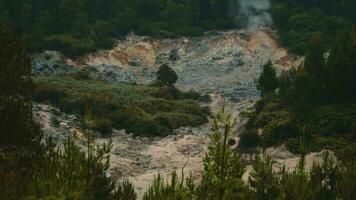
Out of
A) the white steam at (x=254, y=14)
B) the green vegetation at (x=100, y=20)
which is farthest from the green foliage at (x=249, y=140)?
the white steam at (x=254, y=14)

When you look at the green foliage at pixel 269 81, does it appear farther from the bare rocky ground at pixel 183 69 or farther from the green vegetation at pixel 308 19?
the green vegetation at pixel 308 19

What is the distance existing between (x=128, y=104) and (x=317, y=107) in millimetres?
15719

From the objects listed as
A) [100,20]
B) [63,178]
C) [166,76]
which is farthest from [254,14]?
[63,178]

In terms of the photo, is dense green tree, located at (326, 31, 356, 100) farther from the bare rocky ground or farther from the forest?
the bare rocky ground

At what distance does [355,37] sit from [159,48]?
3054 centimetres

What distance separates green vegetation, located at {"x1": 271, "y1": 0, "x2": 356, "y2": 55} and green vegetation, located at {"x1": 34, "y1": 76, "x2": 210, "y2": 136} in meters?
19.3

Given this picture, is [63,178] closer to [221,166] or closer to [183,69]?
[221,166]

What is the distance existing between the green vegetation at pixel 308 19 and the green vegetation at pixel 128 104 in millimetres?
19259

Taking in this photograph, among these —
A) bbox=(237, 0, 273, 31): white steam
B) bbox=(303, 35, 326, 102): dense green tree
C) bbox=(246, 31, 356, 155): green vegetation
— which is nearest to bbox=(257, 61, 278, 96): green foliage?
bbox=(246, 31, 356, 155): green vegetation

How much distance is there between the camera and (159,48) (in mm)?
67500

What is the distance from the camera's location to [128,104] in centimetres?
4497

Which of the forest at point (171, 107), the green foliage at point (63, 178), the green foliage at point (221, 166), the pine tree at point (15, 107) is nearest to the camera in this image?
the green foliage at point (221, 166)

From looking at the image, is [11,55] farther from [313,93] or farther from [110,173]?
[313,93]

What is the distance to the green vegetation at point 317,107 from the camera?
31.4m
